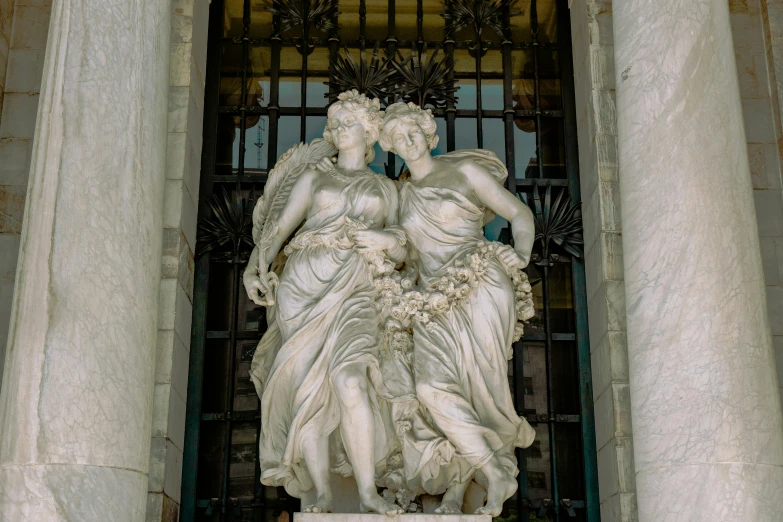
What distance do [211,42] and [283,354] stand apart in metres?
3.34

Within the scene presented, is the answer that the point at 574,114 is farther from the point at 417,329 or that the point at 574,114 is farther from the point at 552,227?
the point at 417,329

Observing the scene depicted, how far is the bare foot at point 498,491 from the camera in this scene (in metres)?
7.82

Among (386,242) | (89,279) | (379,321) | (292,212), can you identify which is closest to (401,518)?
(379,321)

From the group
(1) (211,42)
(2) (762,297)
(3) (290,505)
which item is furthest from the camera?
(1) (211,42)

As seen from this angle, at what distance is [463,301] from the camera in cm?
827

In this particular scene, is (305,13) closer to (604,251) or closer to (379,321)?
(379,321)

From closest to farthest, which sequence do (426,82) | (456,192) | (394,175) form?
(456,192) < (394,175) < (426,82)

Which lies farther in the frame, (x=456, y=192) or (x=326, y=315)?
(x=456, y=192)

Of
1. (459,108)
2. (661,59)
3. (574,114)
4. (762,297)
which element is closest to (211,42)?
(459,108)

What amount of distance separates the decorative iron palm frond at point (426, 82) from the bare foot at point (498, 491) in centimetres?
350

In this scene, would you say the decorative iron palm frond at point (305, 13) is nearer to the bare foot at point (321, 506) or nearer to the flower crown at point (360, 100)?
the flower crown at point (360, 100)

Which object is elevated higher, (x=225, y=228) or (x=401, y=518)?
(x=225, y=228)

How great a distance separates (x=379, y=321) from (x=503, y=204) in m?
1.26

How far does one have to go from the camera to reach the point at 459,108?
1019 centimetres
